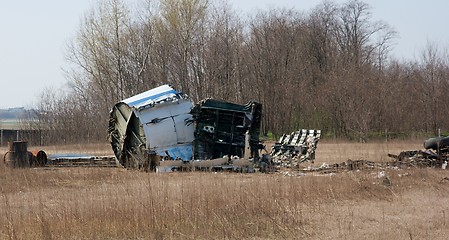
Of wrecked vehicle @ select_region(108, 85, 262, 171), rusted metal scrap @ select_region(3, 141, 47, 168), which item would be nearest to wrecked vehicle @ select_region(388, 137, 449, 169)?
wrecked vehicle @ select_region(108, 85, 262, 171)

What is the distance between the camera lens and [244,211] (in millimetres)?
10078

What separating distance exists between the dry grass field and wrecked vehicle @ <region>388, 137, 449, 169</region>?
376cm

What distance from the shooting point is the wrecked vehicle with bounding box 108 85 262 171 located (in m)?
20.1

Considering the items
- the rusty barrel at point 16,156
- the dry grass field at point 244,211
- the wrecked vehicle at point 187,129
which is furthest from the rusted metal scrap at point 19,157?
the dry grass field at point 244,211

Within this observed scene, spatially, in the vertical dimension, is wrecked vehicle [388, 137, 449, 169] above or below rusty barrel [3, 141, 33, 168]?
below

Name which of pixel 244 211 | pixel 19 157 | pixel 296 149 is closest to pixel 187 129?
A: pixel 296 149

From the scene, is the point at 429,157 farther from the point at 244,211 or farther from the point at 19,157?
the point at 19,157

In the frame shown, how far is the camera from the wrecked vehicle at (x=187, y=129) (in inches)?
791

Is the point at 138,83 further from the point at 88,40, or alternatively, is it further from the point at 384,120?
the point at 384,120

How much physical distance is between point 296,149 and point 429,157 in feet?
16.3

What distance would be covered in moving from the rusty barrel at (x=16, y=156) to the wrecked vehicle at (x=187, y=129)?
10.9 feet

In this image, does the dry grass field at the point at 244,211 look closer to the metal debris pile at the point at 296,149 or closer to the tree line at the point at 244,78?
the metal debris pile at the point at 296,149

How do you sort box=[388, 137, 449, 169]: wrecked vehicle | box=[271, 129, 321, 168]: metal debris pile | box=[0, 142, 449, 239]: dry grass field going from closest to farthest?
1. box=[0, 142, 449, 239]: dry grass field
2. box=[388, 137, 449, 169]: wrecked vehicle
3. box=[271, 129, 321, 168]: metal debris pile

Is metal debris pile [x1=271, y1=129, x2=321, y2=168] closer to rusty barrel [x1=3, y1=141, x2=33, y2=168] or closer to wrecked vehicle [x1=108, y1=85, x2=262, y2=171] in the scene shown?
wrecked vehicle [x1=108, y1=85, x2=262, y2=171]
